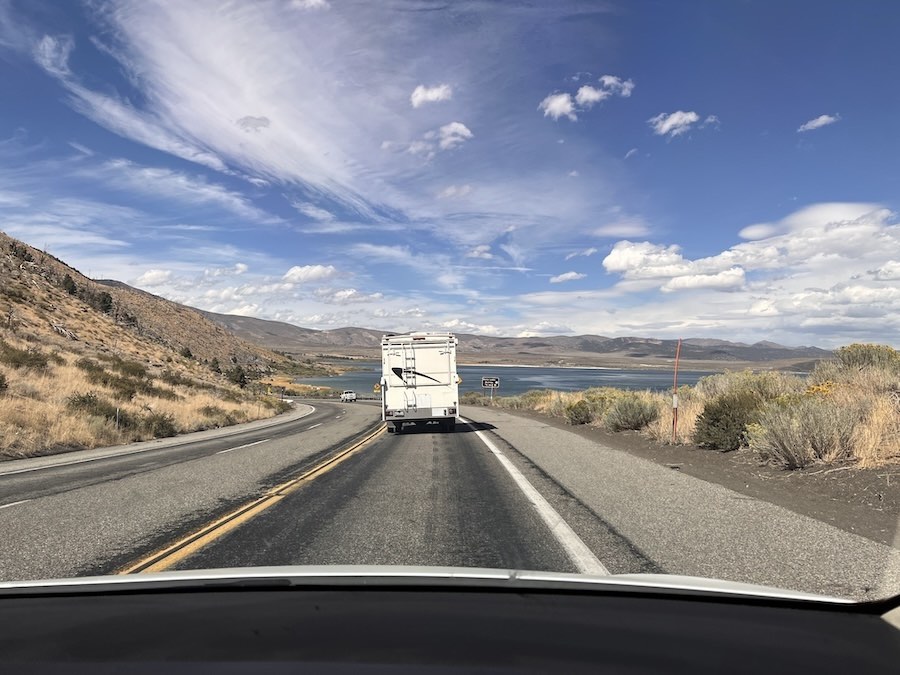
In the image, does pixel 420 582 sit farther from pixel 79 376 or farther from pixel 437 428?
pixel 79 376

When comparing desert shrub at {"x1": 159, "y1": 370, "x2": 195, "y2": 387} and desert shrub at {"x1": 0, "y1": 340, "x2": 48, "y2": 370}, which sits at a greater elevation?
desert shrub at {"x1": 0, "y1": 340, "x2": 48, "y2": 370}

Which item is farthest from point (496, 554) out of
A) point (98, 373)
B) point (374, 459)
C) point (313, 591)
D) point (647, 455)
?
point (98, 373)

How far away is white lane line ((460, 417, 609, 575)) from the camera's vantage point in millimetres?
5031

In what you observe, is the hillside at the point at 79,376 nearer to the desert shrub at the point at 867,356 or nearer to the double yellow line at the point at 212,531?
the double yellow line at the point at 212,531

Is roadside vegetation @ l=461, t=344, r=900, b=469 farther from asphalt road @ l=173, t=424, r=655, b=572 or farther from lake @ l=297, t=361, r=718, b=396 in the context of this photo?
lake @ l=297, t=361, r=718, b=396

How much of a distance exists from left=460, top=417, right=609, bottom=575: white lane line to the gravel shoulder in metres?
0.50

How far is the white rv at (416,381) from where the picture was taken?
20141 millimetres

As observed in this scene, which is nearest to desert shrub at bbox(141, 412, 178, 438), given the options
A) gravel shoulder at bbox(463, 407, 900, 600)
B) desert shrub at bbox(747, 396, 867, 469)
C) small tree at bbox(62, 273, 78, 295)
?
gravel shoulder at bbox(463, 407, 900, 600)

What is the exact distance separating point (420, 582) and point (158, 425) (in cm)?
2091

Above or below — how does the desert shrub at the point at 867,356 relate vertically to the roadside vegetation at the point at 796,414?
above

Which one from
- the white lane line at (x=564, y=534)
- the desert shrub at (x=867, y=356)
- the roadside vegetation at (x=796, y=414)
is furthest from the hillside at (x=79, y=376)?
the desert shrub at (x=867, y=356)

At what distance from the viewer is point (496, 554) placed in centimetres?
545

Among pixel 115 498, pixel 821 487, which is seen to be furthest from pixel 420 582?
pixel 821 487

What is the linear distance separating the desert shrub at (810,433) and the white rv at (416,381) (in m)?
11.0
